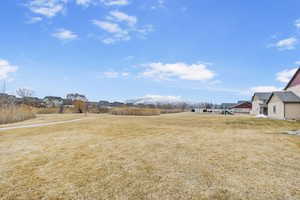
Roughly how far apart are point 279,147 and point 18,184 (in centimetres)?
792

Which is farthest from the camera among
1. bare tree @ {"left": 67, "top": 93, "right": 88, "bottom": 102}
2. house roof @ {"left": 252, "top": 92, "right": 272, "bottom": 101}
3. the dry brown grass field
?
bare tree @ {"left": 67, "top": 93, "right": 88, "bottom": 102}

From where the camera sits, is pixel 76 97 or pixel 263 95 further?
pixel 76 97

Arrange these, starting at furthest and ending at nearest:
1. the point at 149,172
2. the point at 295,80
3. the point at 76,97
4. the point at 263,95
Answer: the point at 76,97 → the point at 263,95 → the point at 295,80 → the point at 149,172

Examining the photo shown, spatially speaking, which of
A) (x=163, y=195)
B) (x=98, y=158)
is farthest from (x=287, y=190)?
(x=98, y=158)

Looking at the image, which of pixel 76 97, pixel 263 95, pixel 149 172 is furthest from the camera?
pixel 76 97

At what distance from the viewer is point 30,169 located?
4.31m

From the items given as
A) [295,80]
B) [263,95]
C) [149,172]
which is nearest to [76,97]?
[263,95]

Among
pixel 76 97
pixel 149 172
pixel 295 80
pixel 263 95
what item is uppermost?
pixel 295 80

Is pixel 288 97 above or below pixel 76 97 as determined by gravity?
below

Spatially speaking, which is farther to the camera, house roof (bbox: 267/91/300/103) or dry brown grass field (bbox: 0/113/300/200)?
house roof (bbox: 267/91/300/103)

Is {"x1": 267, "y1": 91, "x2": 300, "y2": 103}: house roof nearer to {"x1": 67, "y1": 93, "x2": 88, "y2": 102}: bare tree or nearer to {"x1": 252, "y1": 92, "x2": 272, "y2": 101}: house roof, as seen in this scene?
{"x1": 252, "y1": 92, "x2": 272, "y2": 101}: house roof

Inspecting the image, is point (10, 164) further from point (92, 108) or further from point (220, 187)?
point (92, 108)

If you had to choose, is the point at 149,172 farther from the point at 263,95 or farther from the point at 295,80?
the point at 263,95

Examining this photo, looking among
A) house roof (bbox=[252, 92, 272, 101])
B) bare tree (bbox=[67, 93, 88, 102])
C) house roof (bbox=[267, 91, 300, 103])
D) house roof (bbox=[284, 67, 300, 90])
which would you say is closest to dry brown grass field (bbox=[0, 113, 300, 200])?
house roof (bbox=[267, 91, 300, 103])
